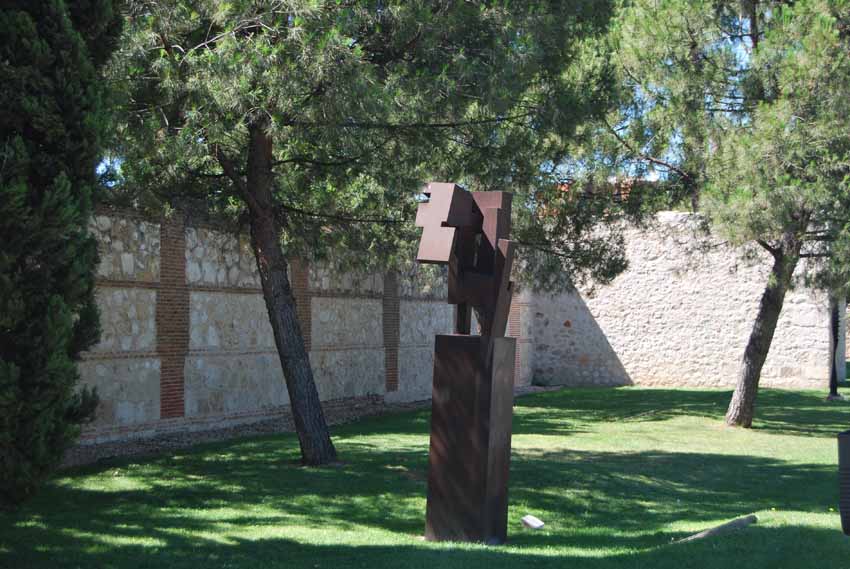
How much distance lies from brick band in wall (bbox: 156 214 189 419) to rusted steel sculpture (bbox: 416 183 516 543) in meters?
6.62

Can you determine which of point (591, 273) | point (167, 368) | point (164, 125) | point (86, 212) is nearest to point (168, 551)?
point (86, 212)

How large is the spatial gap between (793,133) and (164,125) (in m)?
7.77

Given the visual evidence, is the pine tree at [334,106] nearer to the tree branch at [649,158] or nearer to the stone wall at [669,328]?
the tree branch at [649,158]

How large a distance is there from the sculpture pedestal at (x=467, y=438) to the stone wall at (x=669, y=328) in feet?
52.6

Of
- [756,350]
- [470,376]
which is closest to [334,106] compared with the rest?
[470,376]

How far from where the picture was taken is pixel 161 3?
7.89m

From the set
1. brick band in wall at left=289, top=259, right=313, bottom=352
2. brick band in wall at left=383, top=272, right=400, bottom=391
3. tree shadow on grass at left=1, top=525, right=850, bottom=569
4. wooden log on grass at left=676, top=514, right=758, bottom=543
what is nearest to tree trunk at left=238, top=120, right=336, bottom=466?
tree shadow on grass at left=1, top=525, right=850, bottom=569

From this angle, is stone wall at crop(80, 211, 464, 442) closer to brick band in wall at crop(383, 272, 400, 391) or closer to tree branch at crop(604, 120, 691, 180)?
brick band in wall at crop(383, 272, 400, 391)

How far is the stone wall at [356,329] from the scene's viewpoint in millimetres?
11742

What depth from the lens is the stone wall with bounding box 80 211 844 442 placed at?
38.5 ft

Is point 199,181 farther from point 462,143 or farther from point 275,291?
point 462,143

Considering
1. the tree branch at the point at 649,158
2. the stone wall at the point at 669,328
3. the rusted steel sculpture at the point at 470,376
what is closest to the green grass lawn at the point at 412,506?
the rusted steel sculpture at the point at 470,376

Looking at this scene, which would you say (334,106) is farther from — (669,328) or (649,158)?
(669,328)

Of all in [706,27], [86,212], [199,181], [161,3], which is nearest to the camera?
[86,212]
